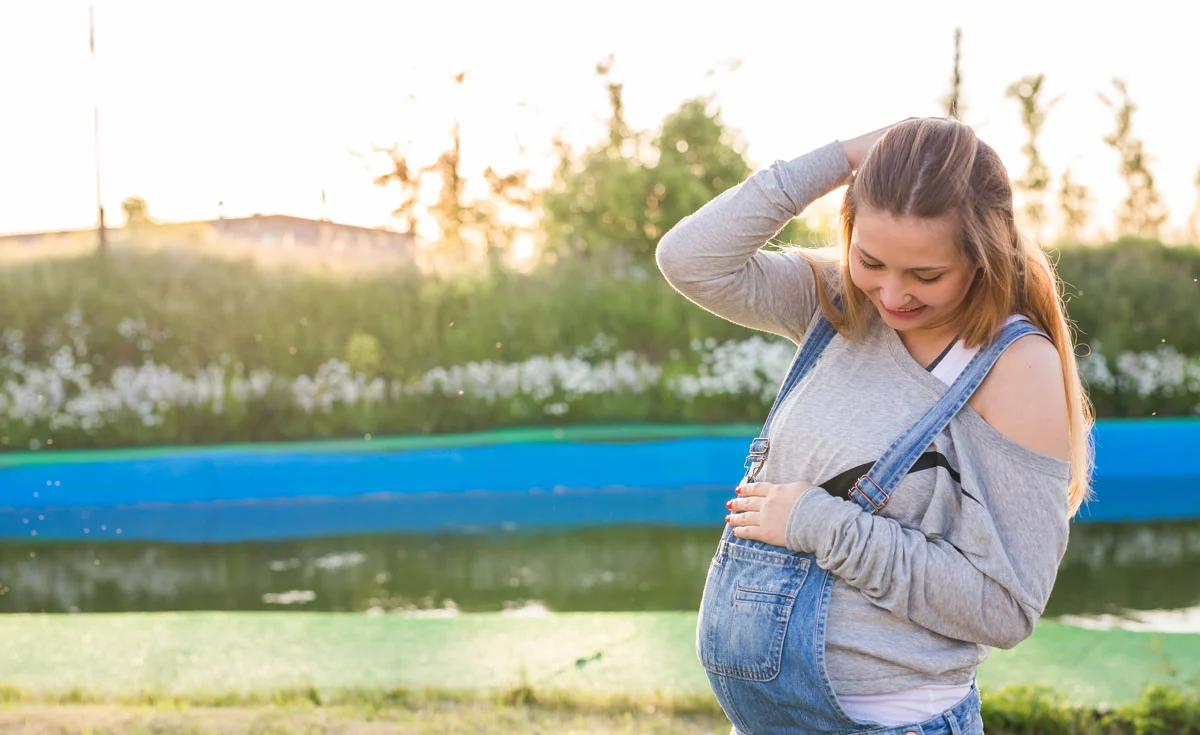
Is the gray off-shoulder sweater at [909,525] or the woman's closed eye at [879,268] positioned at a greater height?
the woman's closed eye at [879,268]

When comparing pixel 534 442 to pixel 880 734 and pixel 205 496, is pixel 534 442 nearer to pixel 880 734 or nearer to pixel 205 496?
pixel 205 496

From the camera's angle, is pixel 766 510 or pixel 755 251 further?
pixel 755 251

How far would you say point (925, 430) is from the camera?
0.98 m

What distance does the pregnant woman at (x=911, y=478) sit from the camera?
95 centimetres

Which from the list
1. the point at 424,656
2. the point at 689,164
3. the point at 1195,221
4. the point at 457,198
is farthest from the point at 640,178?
the point at 424,656

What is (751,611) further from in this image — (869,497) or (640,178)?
(640,178)

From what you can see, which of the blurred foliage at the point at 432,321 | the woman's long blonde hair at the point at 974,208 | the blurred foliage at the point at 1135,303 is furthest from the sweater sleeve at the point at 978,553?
the blurred foliage at the point at 1135,303

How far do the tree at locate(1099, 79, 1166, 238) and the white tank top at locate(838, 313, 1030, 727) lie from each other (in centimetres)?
1000

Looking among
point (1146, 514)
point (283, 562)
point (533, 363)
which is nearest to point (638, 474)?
point (533, 363)

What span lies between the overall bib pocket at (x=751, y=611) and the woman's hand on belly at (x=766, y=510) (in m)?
0.02

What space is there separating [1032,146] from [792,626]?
1050cm

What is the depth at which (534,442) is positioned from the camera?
6691 millimetres

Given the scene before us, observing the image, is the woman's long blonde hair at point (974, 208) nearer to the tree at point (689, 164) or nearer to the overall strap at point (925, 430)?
the overall strap at point (925, 430)

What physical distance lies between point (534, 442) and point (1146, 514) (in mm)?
3642
